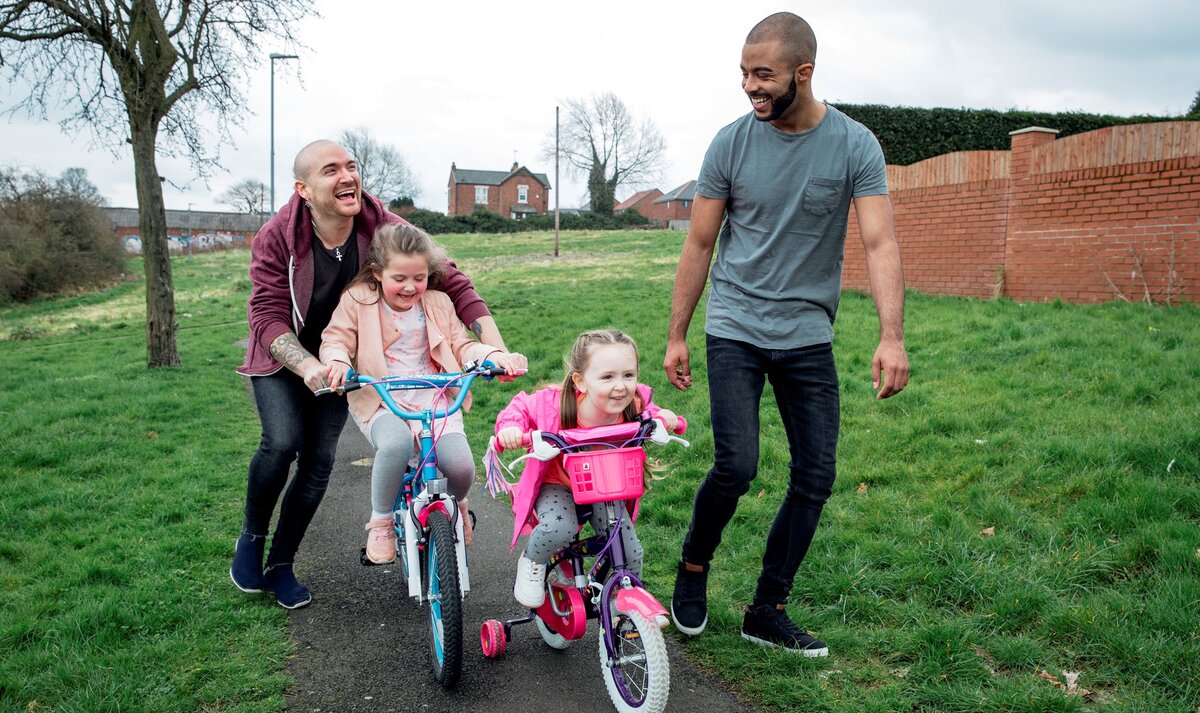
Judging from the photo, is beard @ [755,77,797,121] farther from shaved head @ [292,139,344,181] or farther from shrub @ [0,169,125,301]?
shrub @ [0,169,125,301]

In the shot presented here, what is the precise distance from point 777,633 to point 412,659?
158cm

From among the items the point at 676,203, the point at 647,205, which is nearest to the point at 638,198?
the point at 647,205

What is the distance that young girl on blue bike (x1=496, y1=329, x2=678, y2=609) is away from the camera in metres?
3.27

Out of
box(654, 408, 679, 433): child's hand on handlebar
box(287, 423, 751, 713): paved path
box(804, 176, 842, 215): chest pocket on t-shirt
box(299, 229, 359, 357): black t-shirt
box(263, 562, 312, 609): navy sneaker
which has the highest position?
box(804, 176, 842, 215): chest pocket on t-shirt

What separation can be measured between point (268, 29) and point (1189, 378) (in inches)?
505

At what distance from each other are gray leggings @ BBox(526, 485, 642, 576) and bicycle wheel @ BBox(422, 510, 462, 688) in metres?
0.32

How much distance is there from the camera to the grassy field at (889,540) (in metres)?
3.31

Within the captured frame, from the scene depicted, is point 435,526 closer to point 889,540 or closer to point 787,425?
point 787,425

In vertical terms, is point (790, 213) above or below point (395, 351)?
above

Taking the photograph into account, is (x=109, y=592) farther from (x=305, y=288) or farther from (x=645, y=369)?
(x=645, y=369)

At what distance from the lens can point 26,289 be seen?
1035 inches

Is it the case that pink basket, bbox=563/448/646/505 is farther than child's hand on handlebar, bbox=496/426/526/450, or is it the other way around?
child's hand on handlebar, bbox=496/426/526/450

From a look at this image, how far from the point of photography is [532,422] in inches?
134

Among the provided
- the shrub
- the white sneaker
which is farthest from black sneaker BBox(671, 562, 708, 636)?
the shrub
